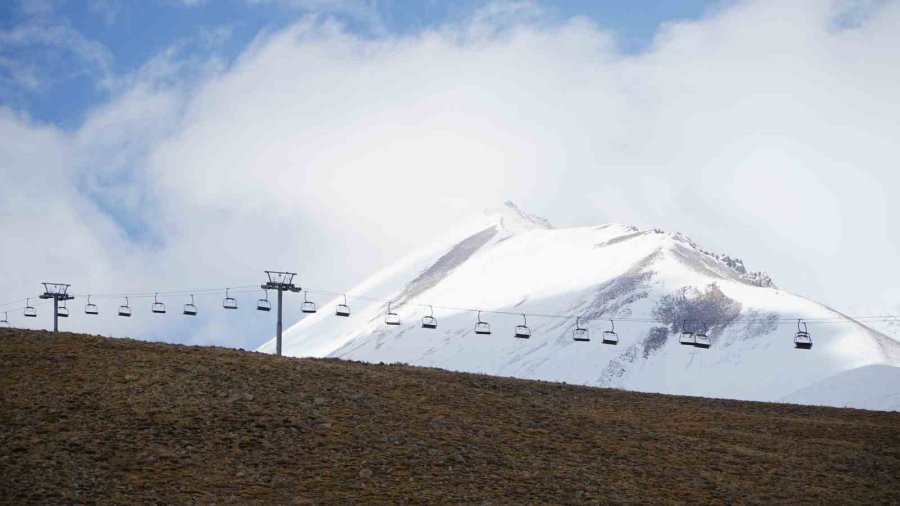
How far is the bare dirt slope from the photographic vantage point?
32.9 metres

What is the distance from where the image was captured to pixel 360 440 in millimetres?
37344

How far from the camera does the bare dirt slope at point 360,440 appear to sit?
32.9 metres

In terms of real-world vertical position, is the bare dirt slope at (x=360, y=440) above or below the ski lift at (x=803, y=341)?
below

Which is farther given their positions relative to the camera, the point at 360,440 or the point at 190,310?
the point at 190,310

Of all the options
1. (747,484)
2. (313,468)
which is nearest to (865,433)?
(747,484)

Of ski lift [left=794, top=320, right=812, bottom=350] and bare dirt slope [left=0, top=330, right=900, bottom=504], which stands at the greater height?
ski lift [left=794, top=320, right=812, bottom=350]

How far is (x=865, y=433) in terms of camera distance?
45438 millimetres

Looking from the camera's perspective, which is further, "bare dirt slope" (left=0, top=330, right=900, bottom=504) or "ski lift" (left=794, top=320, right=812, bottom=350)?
"ski lift" (left=794, top=320, right=812, bottom=350)

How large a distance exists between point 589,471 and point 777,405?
18.6 m

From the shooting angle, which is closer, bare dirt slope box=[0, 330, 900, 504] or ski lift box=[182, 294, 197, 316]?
bare dirt slope box=[0, 330, 900, 504]

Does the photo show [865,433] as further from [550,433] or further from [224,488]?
[224,488]

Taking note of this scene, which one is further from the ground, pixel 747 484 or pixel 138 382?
pixel 138 382

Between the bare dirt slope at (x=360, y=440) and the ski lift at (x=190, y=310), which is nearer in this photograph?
the bare dirt slope at (x=360, y=440)

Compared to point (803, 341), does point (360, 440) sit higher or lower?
lower
